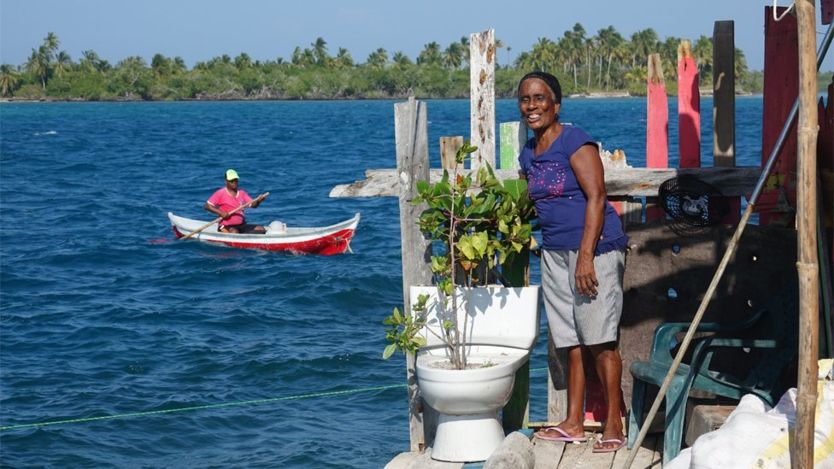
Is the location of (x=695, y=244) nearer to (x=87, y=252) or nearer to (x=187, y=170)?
(x=87, y=252)

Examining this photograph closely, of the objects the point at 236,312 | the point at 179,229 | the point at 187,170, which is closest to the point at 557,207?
the point at 236,312

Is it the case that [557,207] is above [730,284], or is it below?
above

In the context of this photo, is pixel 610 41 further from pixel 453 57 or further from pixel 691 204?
pixel 691 204

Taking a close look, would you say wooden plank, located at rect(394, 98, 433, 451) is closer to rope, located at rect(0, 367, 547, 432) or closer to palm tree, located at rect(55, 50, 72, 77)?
rope, located at rect(0, 367, 547, 432)

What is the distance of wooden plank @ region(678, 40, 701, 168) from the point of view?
6027 mm

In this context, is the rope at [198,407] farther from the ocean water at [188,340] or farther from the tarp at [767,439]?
the tarp at [767,439]

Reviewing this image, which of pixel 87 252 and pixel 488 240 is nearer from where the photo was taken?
pixel 488 240

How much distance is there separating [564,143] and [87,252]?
17524 millimetres

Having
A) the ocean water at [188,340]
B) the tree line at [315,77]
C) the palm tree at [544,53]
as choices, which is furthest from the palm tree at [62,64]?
the ocean water at [188,340]

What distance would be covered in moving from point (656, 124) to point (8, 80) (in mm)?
168964

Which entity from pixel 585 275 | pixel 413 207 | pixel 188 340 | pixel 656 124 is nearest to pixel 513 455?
pixel 585 275

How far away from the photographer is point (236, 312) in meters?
15.6

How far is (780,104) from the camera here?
579 centimetres

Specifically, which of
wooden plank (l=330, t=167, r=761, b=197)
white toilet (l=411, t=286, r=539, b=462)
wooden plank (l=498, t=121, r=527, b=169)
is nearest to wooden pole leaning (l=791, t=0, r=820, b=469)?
wooden plank (l=330, t=167, r=761, b=197)
